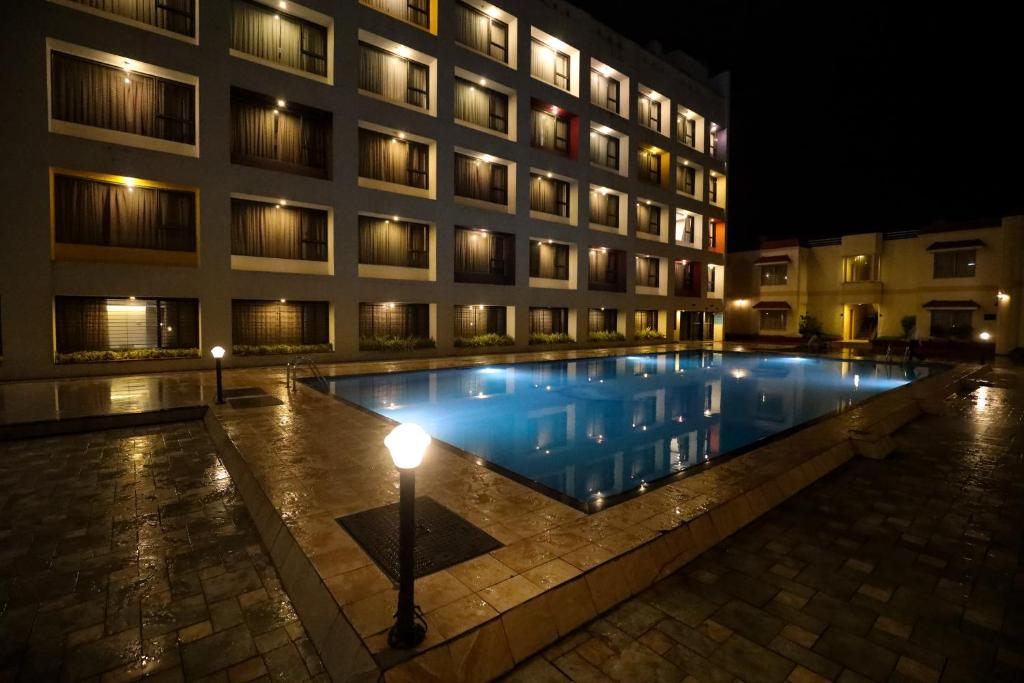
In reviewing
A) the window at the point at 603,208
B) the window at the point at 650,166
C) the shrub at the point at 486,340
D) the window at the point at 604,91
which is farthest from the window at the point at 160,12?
the window at the point at 650,166

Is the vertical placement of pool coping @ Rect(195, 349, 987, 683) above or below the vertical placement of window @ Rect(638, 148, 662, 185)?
below

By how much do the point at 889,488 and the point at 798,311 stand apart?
3270cm

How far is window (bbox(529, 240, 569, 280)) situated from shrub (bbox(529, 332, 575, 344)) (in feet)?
9.67

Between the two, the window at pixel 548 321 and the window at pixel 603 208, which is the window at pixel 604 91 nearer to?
the window at pixel 603 208

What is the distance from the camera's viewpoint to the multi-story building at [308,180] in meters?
12.4

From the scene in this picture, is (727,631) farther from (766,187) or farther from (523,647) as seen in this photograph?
(766,187)

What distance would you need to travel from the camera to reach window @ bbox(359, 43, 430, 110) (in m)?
17.6

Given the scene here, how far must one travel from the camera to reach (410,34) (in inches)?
701

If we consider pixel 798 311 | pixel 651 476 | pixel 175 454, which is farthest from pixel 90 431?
pixel 798 311

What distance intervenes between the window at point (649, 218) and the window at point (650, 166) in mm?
1620

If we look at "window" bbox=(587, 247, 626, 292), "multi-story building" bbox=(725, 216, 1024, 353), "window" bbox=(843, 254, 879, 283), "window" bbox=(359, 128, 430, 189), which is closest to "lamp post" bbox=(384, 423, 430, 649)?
"window" bbox=(359, 128, 430, 189)

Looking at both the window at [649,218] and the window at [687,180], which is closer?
the window at [649,218]

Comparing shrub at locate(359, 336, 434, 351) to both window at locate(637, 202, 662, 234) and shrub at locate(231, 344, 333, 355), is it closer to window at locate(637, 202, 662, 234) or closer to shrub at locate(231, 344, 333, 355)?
shrub at locate(231, 344, 333, 355)

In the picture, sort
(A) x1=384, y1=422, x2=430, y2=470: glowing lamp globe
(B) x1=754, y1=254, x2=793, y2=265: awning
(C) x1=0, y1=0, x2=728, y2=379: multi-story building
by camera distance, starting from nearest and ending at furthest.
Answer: (A) x1=384, y1=422, x2=430, y2=470: glowing lamp globe < (C) x1=0, y1=0, x2=728, y2=379: multi-story building < (B) x1=754, y1=254, x2=793, y2=265: awning
